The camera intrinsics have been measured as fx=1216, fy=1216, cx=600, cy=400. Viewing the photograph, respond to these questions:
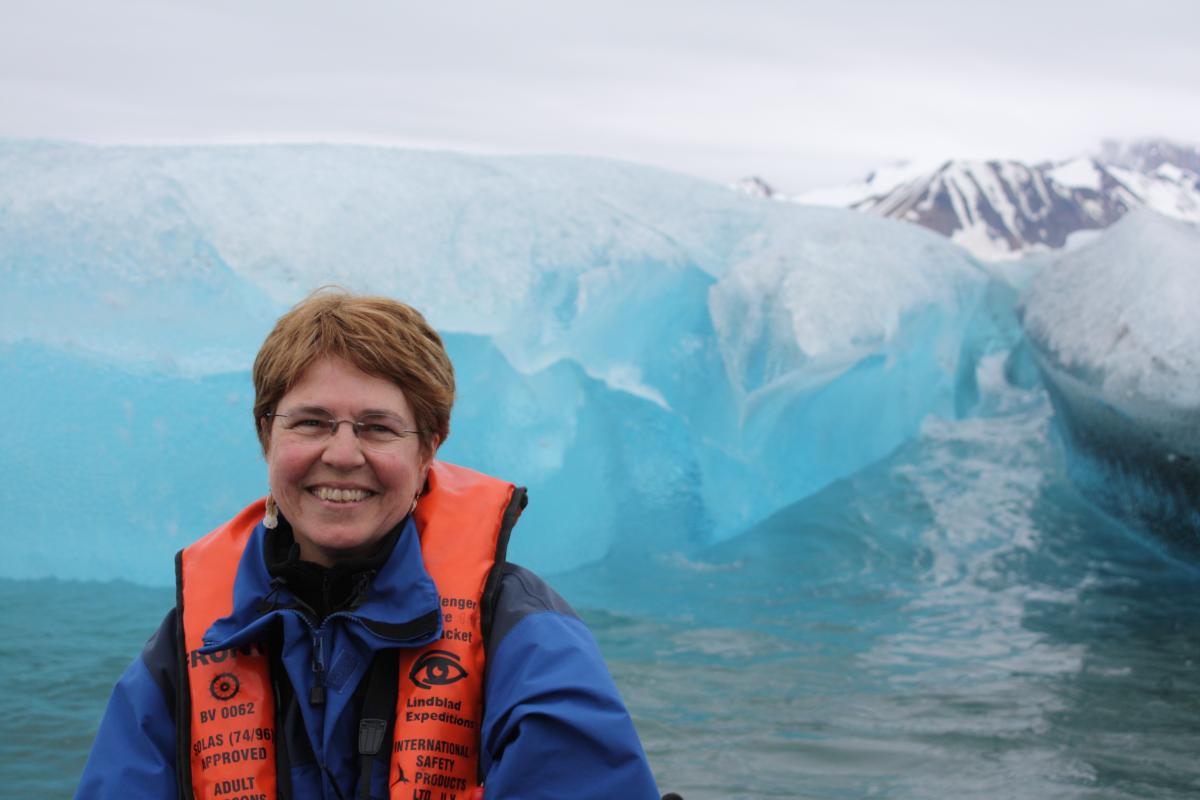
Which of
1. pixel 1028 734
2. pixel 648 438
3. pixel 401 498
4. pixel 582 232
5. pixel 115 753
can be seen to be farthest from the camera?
pixel 582 232

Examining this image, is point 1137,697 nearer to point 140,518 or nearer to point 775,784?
point 775,784

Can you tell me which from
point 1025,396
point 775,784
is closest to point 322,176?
point 775,784

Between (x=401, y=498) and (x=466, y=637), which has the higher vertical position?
(x=401, y=498)

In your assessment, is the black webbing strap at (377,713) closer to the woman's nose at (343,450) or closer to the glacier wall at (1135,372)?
the woman's nose at (343,450)

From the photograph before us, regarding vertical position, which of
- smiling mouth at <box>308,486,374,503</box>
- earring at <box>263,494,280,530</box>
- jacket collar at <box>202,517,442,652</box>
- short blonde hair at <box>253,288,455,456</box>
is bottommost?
jacket collar at <box>202,517,442,652</box>

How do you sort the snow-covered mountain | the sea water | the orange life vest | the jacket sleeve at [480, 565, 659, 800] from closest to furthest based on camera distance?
the jacket sleeve at [480, 565, 659, 800], the orange life vest, the sea water, the snow-covered mountain

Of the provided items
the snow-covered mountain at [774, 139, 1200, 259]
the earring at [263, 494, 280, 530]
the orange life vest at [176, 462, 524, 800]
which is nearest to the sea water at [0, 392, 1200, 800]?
the orange life vest at [176, 462, 524, 800]

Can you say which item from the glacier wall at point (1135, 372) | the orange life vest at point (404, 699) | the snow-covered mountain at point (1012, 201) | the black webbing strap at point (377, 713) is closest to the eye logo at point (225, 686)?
the orange life vest at point (404, 699)

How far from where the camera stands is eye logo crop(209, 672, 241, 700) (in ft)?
5.15

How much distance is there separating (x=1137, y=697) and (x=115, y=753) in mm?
2927

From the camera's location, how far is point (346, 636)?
1571 millimetres

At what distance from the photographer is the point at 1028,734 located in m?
3.21

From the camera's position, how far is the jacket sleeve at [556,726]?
1443mm

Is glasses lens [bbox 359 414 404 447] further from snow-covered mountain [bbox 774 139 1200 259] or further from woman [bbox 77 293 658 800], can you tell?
snow-covered mountain [bbox 774 139 1200 259]
